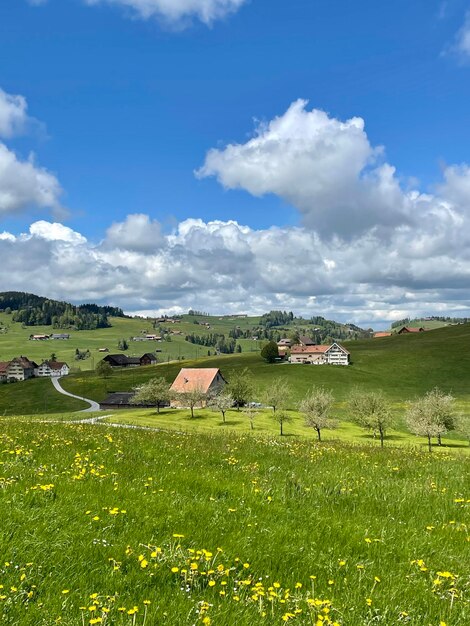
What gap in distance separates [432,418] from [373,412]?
846cm

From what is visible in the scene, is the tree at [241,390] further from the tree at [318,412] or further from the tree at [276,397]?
the tree at [318,412]

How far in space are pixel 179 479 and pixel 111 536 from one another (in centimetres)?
349

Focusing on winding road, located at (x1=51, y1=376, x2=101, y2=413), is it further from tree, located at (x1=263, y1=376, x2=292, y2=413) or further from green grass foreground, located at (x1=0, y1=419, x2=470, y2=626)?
green grass foreground, located at (x1=0, y1=419, x2=470, y2=626)

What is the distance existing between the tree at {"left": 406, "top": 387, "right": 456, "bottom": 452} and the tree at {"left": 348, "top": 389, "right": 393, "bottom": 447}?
12.4 feet

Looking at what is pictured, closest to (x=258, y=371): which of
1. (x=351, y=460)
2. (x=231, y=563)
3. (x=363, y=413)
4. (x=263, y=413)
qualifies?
(x=263, y=413)

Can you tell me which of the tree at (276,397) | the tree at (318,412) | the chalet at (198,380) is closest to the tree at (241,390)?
the tree at (276,397)

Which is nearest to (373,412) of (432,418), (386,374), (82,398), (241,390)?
(432,418)

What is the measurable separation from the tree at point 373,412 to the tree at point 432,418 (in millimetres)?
3794

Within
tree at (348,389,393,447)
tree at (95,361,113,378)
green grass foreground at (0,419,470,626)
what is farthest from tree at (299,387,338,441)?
tree at (95,361,113,378)

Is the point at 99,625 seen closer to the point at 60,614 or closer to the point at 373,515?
the point at 60,614

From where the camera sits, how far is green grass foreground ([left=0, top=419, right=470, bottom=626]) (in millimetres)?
4676

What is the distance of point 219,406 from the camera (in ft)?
287

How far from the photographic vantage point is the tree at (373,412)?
62531 mm

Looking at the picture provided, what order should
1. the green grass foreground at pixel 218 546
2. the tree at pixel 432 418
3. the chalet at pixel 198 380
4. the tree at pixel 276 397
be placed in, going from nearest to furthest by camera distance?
the green grass foreground at pixel 218 546 → the tree at pixel 432 418 → the tree at pixel 276 397 → the chalet at pixel 198 380
